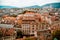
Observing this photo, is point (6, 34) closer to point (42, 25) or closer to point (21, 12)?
point (21, 12)

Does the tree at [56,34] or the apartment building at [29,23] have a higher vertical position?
the apartment building at [29,23]

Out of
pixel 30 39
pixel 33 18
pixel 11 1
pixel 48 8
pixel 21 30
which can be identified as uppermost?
pixel 11 1

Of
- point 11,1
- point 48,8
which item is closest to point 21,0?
point 11,1

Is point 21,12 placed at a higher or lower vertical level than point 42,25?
higher

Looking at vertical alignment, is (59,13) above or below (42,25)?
above

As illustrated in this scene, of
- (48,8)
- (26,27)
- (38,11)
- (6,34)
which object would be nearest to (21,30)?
(26,27)

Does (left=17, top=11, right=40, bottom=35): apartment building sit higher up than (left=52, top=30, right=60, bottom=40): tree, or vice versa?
(left=17, top=11, right=40, bottom=35): apartment building

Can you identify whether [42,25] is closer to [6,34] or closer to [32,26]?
[32,26]

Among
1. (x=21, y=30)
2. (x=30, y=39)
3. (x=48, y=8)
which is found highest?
(x=48, y=8)

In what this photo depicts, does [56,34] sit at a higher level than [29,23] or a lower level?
lower
